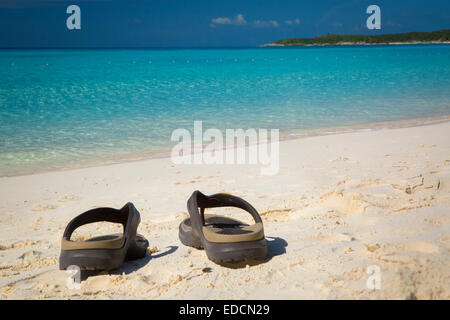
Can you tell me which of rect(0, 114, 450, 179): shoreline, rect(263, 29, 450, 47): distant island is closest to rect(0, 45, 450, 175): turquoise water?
rect(0, 114, 450, 179): shoreline

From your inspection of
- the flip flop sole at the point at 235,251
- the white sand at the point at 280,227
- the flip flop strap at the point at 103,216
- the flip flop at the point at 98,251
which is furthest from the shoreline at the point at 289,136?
the flip flop sole at the point at 235,251

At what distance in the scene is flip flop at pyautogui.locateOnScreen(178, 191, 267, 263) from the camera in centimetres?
268

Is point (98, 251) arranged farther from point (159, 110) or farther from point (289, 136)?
point (159, 110)

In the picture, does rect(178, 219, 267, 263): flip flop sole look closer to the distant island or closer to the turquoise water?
the turquoise water

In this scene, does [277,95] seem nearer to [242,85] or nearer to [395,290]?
[242,85]

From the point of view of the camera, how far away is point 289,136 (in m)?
9.76

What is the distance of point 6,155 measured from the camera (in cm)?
842

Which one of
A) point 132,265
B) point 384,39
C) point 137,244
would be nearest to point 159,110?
point 137,244

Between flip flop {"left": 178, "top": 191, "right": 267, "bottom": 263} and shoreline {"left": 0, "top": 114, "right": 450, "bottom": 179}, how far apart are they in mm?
4872

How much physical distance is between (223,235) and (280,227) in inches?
34.9

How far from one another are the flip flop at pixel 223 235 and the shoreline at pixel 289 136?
4.87m

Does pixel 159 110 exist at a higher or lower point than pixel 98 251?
higher

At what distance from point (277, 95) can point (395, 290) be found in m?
16.2
